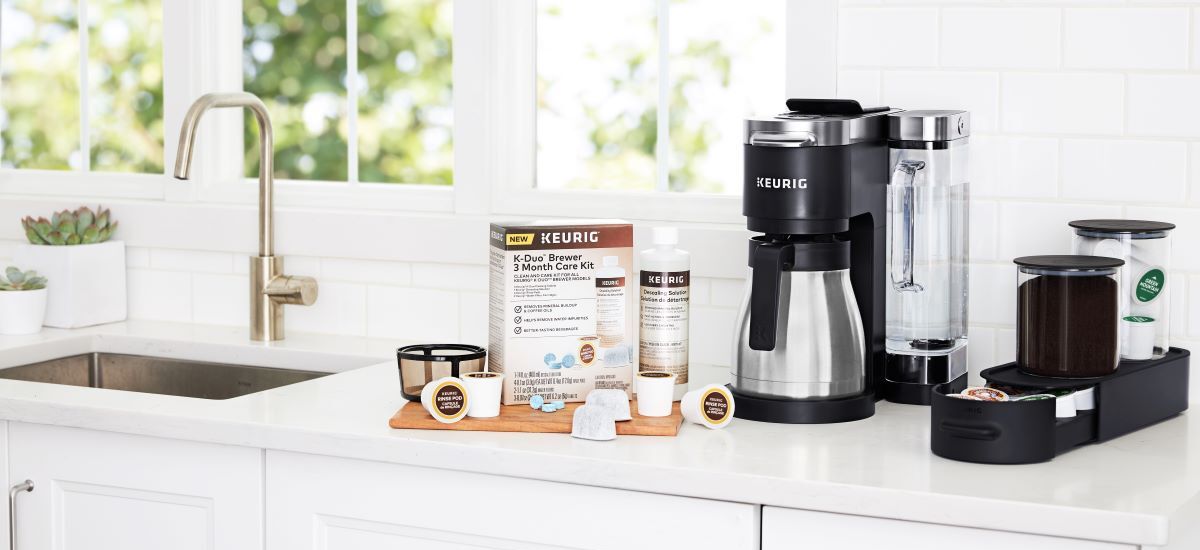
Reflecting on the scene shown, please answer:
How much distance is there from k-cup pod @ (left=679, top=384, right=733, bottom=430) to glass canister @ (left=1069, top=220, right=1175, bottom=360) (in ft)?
1.91

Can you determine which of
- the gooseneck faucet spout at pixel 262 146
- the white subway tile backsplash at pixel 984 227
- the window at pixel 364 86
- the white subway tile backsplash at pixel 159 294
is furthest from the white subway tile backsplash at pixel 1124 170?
the window at pixel 364 86

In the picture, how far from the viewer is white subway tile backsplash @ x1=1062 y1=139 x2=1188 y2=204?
6.57 feet

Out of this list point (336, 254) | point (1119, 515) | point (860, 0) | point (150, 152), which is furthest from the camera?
point (150, 152)

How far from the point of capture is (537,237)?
5.98ft

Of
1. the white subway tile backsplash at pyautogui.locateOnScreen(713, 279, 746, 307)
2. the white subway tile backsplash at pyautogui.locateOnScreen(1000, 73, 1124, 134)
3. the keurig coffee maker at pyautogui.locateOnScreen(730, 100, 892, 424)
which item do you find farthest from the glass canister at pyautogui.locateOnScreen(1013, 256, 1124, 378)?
the white subway tile backsplash at pyautogui.locateOnScreen(713, 279, 746, 307)

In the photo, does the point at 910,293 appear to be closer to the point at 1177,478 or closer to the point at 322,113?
the point at 1177,478

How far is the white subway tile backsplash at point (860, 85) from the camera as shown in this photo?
2170 mm

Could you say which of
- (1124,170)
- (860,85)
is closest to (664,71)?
(860,85)

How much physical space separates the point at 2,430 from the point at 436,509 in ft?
2.53

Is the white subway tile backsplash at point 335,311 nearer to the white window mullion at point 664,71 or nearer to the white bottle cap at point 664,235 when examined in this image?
the white window mullion at point 664,71

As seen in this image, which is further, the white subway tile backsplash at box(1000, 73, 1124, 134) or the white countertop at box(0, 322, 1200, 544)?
the white subway tile backsplash at box(1000, 73, 1124, 134)

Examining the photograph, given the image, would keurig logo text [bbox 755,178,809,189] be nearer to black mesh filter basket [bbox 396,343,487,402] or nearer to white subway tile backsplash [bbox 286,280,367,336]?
black mesh filter basket [bbox 396,343,487,402]

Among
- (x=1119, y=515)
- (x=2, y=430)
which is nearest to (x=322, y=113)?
(x=2, y=430)

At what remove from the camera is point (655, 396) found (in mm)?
1801
